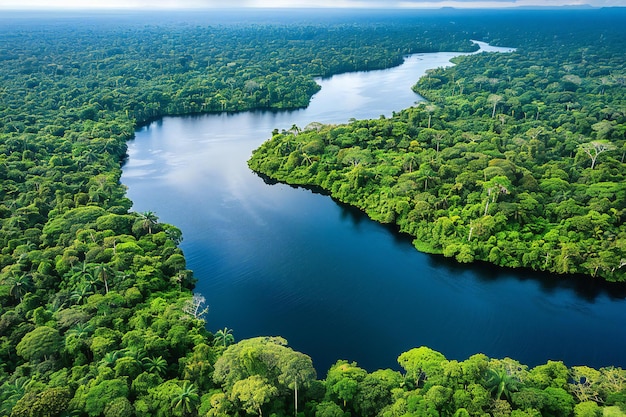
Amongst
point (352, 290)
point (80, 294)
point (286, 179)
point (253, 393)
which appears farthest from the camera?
point (286, 179)

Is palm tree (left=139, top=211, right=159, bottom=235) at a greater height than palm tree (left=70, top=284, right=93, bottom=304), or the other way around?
palm tree (left=139, top=211, right=159, bottom=235)

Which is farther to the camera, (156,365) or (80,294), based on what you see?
(80,294)

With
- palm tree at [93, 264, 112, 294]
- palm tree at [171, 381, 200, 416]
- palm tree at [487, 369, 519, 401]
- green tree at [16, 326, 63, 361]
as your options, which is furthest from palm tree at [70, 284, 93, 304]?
palm tree at [487, 369, 519, 401]

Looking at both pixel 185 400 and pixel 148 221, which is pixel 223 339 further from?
pixel 148 221

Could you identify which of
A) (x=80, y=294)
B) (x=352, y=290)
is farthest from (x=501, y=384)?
(x=80, y=294)

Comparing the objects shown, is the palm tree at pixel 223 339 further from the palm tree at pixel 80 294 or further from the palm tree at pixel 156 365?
the palm tree at pixel 80 294

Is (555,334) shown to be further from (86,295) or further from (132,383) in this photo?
(86,295)

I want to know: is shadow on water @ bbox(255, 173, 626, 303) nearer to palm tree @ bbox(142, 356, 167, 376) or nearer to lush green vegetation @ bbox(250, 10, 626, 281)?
lush green vegetation @ bbox(250, 10, 626, 281)
